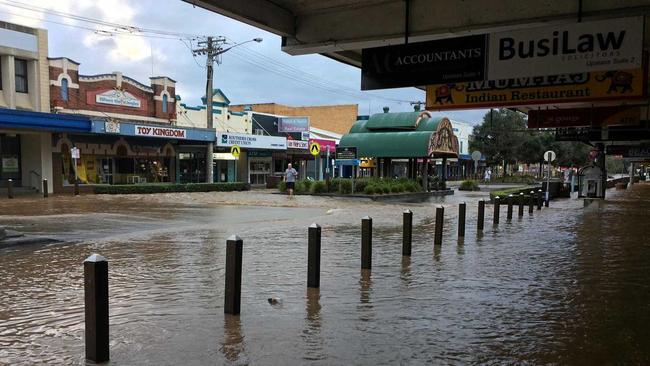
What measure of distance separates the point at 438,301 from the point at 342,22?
4.65 m

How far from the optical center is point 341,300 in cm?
668

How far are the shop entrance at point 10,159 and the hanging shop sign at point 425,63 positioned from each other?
81.0ft

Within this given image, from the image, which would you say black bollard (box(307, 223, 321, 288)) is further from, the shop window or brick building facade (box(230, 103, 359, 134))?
brick building facade (box(230, 103, 359, 134))

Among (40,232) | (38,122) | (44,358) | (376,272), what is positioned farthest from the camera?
(38,122)

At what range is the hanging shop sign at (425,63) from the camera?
297 inches

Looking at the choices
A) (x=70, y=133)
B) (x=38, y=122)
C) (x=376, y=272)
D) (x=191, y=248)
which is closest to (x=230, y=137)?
(x=70, y=133)

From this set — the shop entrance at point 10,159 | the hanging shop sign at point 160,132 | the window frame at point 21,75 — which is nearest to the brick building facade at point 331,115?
the hanging shop sign at point 160,132

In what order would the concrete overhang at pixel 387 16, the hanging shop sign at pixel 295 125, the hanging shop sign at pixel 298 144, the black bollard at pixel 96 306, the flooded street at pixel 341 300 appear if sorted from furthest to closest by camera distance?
1. the hanging shop sign at pixel 295 125
2. the hanging shop sign at pixel 298 144
3. the concrete overhang at pixel 387 16
4. the flooded street at pixel 341 300
5. the black bollard at pixel 96 306

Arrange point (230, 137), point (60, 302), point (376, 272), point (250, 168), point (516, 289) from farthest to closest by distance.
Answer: point (250, 168)
point (230, 137)
point (376, 272)
point (516, 289)
point (60, 302)

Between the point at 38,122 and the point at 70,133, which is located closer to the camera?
the point at 38,122

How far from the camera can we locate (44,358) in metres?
4.66

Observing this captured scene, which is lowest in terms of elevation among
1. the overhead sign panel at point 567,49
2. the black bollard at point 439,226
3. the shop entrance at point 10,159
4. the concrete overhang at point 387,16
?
the black bollard at point 439,226

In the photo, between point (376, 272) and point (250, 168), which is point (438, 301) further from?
point (250, 168)

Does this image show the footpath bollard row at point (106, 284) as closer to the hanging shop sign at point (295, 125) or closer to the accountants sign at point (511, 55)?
the accountants sign at point (511, 55)
